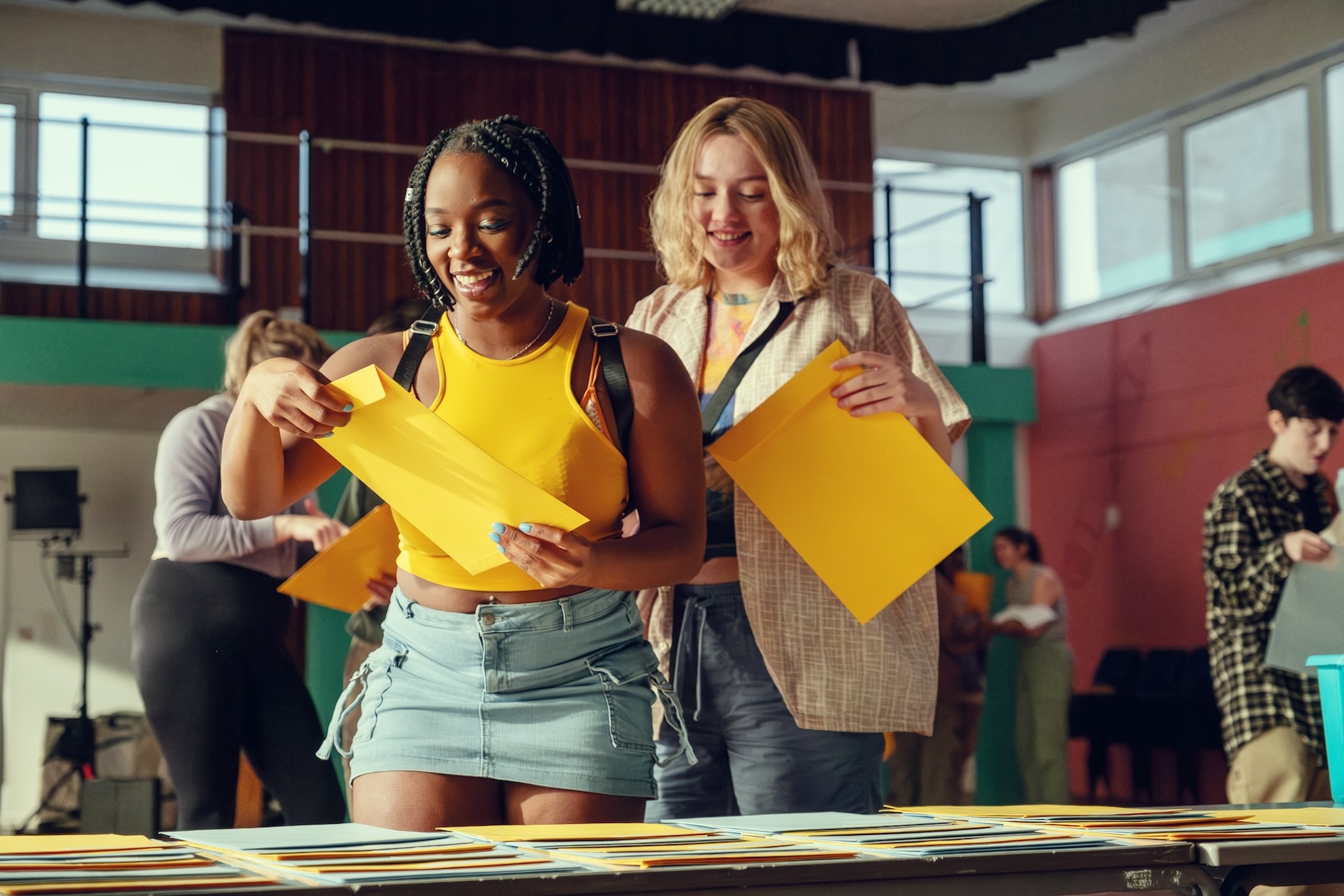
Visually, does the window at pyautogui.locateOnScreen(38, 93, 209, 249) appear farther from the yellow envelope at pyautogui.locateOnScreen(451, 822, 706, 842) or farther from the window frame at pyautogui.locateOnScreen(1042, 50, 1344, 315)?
the yellow envelope at pyautogui.locateOnScreen(451, 822, 706, 842)

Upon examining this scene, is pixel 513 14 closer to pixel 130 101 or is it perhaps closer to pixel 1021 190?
pixel 130 101

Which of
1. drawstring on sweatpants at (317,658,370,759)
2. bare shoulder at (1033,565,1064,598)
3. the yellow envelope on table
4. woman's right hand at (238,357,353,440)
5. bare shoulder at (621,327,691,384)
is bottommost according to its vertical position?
drawstring on sweatpants at (317,658,370,759)

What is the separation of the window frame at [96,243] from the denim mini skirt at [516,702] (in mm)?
7767

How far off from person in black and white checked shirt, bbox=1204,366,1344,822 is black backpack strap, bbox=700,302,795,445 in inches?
69.9

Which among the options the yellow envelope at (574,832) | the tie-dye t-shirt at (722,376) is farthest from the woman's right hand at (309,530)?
the yellow envelope at (574,832)

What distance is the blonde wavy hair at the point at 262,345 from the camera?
9.82 ft

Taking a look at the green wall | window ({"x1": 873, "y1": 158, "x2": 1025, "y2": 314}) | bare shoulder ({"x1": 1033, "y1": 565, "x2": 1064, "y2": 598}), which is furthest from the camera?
window ({"x1": 873, "y1": 158, "x2": 1025, "y2": 314})

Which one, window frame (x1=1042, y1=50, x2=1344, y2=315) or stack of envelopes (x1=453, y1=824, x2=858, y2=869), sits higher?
window frame (x1=1042, y1=50, x2=1344, y2=315)

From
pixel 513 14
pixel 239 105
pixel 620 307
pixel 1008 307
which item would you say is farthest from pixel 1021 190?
pixel 239 105

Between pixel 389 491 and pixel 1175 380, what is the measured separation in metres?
8.12

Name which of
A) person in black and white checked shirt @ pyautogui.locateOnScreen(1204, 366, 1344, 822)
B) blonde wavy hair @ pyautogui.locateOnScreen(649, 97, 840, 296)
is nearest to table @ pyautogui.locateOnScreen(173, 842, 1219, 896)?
blonde wavy hair @ pyautogui.locateOnScreen(649, 97, 840, 296)

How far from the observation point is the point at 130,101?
8820mm

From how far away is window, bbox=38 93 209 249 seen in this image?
855 centimetres

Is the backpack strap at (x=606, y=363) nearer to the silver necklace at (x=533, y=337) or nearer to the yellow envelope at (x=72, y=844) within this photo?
the silver necklace at (x=533, y=337)
